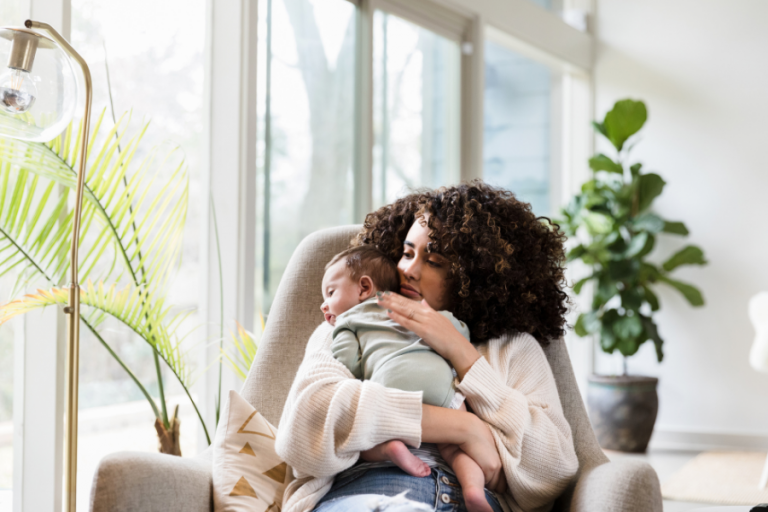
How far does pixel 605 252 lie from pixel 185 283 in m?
2.57

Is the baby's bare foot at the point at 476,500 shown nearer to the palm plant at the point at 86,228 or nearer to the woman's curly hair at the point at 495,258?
the woman's curly hair at the point at 495,258

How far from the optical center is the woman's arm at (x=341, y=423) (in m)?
1.15

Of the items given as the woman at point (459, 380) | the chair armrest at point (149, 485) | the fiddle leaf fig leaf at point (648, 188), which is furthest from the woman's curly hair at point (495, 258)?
the fiddle leaf fig leaf at point (648, 188)

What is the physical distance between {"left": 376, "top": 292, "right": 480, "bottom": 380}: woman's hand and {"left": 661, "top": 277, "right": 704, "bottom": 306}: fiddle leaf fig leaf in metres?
3.24

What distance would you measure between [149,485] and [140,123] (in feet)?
5.54

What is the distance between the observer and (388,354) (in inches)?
50.2

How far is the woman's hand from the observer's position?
4.25 ft

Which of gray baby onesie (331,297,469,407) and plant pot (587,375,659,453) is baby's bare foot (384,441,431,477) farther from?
plant pot (587,375,659,453)

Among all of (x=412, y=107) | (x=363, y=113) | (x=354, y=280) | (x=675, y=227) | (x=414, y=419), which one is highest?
(x=412, y=107)

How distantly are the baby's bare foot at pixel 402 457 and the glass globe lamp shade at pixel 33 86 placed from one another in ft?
2.39

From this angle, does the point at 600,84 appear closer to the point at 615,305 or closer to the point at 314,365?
the point at 615,305

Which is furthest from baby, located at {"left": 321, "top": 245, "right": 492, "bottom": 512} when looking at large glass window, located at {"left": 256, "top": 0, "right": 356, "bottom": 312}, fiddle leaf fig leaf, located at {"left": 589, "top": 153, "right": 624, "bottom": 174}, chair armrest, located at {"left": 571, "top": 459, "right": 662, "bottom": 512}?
fiddle leaf fig leaf, located at {"left": 589, "top": 153, "right": 624, "bottom": 174}

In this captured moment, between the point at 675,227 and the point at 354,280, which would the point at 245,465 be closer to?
the point at 354,280

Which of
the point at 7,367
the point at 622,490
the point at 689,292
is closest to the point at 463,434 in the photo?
the point at 622,490
